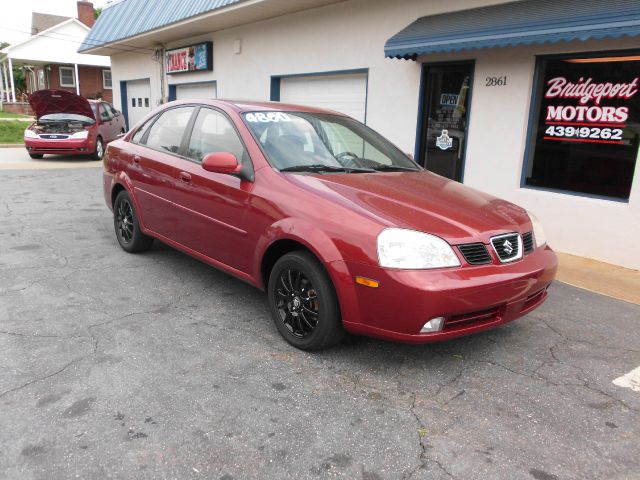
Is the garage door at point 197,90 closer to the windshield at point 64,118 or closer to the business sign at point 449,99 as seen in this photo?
the windshield at point 64,118

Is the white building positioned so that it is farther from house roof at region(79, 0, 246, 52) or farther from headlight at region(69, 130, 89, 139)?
headlight at region(69, 130, 89, 139)

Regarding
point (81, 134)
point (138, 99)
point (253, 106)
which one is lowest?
point (81, 134)

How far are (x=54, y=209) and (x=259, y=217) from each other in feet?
18.9

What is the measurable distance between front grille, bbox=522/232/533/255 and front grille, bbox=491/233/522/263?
3.5 inches

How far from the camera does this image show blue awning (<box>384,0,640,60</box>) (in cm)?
515

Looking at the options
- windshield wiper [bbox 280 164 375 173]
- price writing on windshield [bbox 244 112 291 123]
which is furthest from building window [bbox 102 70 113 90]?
windshield wiper [bbox 280 164 375 173]

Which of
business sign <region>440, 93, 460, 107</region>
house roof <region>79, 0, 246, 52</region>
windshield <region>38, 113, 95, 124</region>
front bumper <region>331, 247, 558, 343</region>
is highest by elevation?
house roof <region>79, 0, 246, 52</region>

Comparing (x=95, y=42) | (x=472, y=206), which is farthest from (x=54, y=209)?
(x=95, y=42)

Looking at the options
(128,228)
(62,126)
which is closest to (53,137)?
(62,126)

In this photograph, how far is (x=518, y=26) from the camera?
587 cm

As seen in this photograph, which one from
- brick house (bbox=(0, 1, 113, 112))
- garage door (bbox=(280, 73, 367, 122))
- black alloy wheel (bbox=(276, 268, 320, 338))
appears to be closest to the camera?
black alloy wheel (bbox=(276, 268, 320, 338))

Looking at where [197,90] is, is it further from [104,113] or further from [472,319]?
[472,319]

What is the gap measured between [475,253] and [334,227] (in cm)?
86

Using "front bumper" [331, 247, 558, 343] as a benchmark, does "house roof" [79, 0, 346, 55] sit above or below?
above
